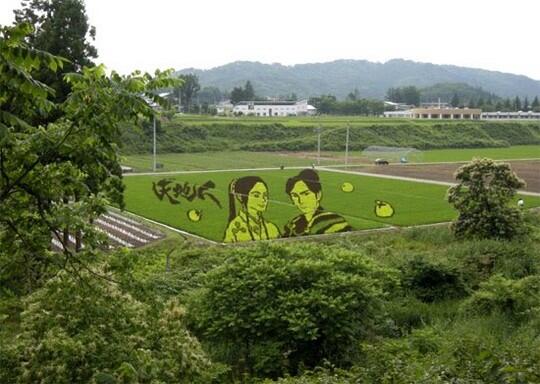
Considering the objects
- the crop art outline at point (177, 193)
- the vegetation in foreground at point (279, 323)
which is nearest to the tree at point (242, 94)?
the crop art outline at point (177, 193)

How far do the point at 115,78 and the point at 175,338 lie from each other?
393 cm

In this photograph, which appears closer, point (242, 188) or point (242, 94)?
point (242, 188)

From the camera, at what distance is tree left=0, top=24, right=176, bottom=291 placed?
4.90 meters

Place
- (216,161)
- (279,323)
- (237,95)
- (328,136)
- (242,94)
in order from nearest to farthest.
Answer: (279,323)
(216,161)
(328,136)
(237,95)
(242,94)

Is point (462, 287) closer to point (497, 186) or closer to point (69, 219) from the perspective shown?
point (497, 186)

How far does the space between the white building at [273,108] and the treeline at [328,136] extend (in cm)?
4894

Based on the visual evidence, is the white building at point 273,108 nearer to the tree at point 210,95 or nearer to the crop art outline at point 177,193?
the tree at point 210,95

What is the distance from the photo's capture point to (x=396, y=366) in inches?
275

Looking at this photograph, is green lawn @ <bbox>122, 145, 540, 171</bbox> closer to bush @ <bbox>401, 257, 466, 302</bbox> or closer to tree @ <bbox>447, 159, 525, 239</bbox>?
tree @ <bbox>447, 159, 525, 239</bbox>

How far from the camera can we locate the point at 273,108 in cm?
14325

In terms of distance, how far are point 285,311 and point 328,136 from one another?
71.5 meters

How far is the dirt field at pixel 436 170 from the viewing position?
4603cm

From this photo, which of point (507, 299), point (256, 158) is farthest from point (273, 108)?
point (507, 299)

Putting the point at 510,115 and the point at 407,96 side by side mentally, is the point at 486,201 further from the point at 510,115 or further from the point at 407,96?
the point at 407,96
